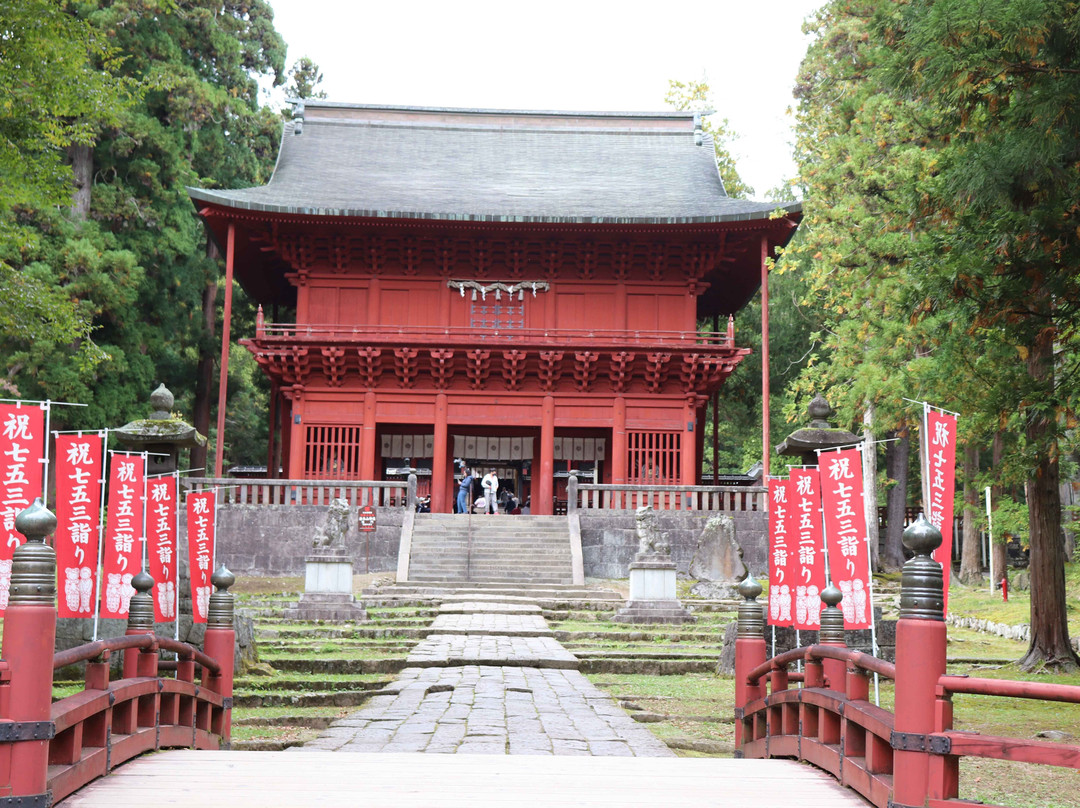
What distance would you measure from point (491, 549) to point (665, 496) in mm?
3911

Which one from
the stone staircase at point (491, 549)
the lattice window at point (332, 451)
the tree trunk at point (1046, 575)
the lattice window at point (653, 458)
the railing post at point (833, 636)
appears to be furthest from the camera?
the lattice window at point (653, 458)

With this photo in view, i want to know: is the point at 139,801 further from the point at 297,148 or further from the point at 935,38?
the point at 297,148

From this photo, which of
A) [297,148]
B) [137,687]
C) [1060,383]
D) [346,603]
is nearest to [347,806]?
[137,687]

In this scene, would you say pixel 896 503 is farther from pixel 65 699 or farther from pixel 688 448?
pixel 65 699

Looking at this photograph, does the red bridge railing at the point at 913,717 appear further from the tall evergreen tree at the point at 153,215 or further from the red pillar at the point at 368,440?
the tall evergreen tree at the point at 153,215

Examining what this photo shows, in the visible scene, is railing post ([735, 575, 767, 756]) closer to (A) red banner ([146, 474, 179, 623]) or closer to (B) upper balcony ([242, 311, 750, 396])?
(A) red banner ([146, 474, 179, 623])

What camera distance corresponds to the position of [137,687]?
5793 millimetres

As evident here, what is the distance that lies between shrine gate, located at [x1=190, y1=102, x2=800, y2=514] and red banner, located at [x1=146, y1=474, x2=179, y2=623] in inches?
407

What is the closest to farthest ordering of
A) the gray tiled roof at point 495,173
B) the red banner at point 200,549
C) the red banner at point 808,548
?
1. the red banner at point 808,548
2. the red banner at point 200,549
3. the gray tiled roof at point 495,173

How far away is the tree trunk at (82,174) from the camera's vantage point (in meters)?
25.6

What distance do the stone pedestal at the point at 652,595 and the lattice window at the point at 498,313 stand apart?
1003 centimetres

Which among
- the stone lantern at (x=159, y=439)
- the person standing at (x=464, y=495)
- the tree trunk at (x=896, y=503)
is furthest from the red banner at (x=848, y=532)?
the tree trunk at (x=896, y=503)

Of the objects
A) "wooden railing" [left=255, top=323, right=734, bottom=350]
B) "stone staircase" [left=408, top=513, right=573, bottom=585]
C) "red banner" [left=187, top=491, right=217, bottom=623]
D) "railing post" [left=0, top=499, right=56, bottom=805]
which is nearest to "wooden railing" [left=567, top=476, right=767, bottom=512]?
"stone staircase" [left=408, top=513, right=573, bottom=585]

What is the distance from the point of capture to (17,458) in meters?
9.08
